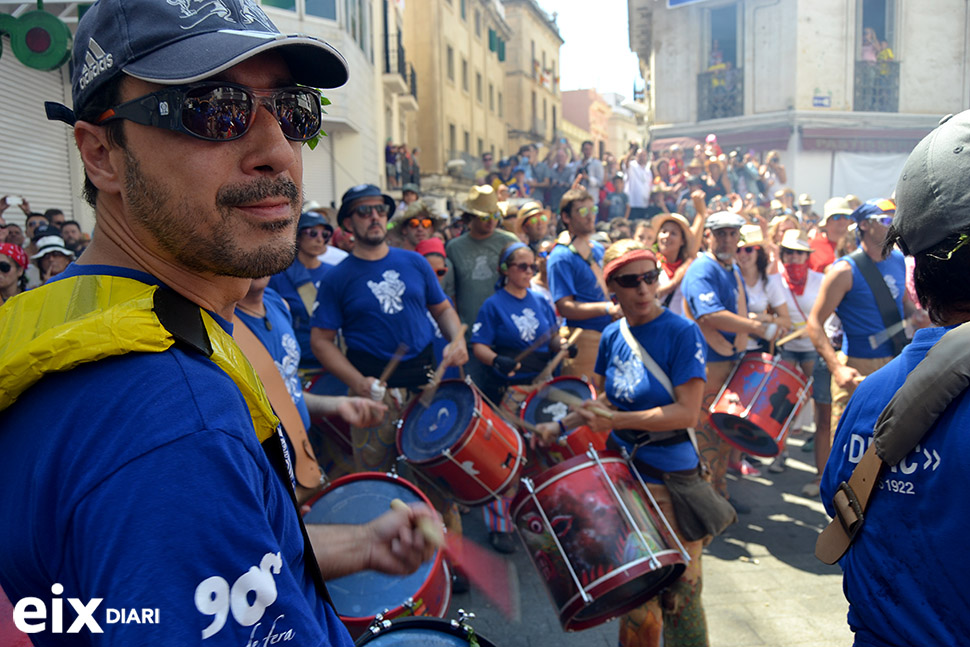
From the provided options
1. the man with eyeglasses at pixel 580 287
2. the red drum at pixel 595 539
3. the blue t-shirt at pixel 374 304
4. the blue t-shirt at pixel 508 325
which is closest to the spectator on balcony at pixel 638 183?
the man with eyeglasses at pixel 580 287

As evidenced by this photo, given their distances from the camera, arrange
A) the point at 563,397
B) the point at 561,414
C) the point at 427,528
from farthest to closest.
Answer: the point at 561,414, the point at 563,397, the point at 427,528

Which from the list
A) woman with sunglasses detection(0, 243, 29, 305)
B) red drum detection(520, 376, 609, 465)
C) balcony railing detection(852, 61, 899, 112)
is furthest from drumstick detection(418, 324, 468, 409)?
balcony railing detection(852, 61, 899, 112)

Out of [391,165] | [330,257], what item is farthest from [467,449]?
[391,165]

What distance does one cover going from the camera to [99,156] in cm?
117

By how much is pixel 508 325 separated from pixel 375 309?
3.96 ft

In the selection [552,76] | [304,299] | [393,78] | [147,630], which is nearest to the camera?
[147,630]

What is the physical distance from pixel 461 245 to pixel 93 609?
20.0 feet

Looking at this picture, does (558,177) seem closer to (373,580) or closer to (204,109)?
(373,580)

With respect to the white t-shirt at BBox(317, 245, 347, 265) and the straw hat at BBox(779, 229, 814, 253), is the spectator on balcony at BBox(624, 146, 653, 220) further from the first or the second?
the white t-shirt at BBox(317, 245, 347, 265)

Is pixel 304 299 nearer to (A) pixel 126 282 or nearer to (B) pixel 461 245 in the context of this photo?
(B) pixel 461 245

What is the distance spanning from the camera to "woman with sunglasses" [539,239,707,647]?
10.2ft

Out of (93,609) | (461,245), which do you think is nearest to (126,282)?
(93,609)

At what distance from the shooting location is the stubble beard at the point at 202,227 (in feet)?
3.65

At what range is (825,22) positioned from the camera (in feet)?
69.9
